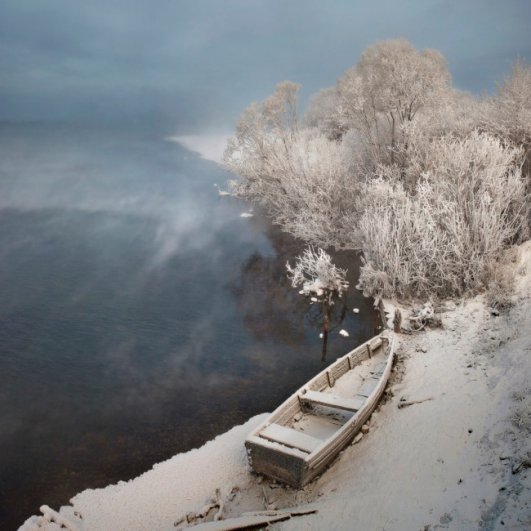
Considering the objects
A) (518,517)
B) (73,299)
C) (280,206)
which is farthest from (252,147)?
Answer: (518,517)

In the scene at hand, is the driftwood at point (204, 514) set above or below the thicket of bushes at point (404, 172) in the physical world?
below

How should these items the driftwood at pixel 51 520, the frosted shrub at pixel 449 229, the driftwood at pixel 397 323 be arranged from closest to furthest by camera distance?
1. the driftwood at pixel 51 520
2. the driftwood at pixel 397 323
3. the frosted shrub at pixel 449 229

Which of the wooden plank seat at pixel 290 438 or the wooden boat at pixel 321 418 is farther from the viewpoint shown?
the wooden plank seat at pixel 290 438

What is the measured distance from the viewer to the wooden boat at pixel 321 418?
9931mm

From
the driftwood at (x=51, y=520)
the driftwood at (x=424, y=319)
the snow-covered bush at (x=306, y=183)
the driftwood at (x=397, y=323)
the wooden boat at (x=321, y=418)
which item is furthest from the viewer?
the snow-covered bush at (x=306, y=183)

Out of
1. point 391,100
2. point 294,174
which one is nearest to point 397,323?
point 294,174

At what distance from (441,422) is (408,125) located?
19779 millimetres

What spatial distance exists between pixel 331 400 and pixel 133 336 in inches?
406

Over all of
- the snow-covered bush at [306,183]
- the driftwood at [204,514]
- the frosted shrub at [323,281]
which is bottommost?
the driftwood at [204,514]

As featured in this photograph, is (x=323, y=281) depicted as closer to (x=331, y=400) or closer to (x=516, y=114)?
(x=331, y=400)

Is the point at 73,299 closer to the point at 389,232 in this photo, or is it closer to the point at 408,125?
the point at 389,232

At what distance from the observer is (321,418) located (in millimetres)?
11977

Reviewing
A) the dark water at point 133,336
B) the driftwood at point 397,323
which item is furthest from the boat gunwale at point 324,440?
the driftwood at point 397,323

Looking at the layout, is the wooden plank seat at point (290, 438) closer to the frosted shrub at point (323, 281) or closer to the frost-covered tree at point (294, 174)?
the frosted shrub at point (323, 281)
